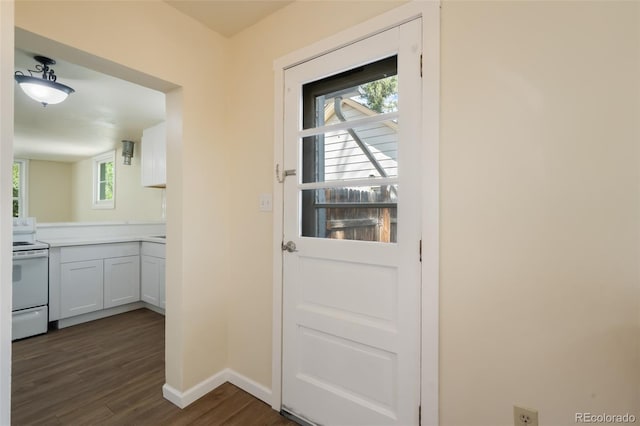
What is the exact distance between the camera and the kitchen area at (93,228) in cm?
288

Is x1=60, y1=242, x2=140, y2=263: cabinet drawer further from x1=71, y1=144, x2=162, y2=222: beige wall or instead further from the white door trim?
the white door trim

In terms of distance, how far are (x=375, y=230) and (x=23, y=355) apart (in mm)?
3220

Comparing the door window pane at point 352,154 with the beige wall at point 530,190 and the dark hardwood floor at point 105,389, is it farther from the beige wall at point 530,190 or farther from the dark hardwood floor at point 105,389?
the dark hardwood floor at point 105,389

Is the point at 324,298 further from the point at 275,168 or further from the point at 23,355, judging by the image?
the point at 23,355

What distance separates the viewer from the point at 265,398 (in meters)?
1.91

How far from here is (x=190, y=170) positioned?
1921 mm

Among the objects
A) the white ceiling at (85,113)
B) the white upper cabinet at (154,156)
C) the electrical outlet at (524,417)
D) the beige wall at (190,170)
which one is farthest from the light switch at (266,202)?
the white upper cabinet at (154,156)

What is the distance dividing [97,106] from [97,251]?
1.66 meters

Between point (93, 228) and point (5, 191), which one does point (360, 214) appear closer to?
point (5, 191)

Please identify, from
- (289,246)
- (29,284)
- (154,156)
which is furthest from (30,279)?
(289,246)

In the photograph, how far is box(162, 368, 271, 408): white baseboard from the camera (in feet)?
6.18

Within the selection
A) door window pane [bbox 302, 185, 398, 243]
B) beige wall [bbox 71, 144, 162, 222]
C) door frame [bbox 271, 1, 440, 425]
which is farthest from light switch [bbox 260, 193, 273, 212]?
beige wall [bbox 71, 144, 162, 222]

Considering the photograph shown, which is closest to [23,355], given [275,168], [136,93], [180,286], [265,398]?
[180,286]

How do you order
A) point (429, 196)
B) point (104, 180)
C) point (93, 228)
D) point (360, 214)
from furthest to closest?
point (104, 180) → point (93, 228) → point (360, 214) → point (429, 196)
